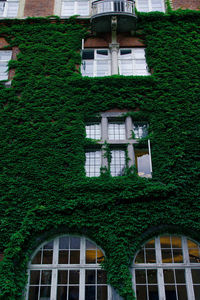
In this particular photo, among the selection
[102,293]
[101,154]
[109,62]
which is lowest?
[102,293]

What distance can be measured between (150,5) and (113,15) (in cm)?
280

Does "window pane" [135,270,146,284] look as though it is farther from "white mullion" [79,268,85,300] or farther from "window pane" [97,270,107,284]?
"white mullion" [79,268,85,300]

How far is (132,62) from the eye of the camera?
13.1 m

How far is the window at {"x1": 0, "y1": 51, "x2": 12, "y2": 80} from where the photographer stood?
12852 mm

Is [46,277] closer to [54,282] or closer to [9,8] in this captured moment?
[54,282]

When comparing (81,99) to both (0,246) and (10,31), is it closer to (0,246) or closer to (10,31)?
(10,31)

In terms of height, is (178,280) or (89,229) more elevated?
(89,229)

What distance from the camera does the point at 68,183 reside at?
1010 centimetres

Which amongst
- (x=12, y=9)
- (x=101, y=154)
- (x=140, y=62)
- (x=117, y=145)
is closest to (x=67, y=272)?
(x=101, y=154)

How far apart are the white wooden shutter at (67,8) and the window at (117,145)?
262 inches

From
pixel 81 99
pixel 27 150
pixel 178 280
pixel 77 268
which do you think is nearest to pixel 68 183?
pixel 27 150

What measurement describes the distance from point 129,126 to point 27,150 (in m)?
4.22

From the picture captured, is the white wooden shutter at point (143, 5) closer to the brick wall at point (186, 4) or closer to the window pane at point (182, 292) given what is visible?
the brick wall at point (186, 4)

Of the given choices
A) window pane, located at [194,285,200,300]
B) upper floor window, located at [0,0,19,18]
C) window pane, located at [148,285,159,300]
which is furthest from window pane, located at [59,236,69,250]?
upper floor window, located at [0,0,19,18]
